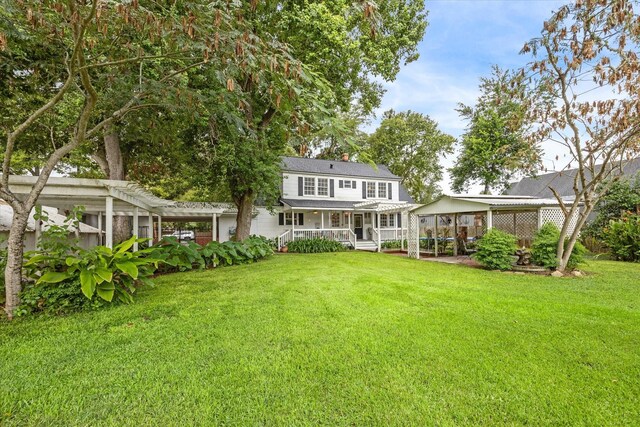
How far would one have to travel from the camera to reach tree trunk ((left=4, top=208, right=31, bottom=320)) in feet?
14.9

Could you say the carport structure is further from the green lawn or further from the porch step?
the green lawn

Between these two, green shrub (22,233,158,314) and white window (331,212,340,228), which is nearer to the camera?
green shrub (22,233,158,314)

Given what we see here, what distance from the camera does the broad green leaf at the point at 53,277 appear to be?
4719 mm

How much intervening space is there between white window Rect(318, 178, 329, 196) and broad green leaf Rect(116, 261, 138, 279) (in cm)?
1462

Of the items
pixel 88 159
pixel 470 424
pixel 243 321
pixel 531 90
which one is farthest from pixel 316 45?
pixel 88 159

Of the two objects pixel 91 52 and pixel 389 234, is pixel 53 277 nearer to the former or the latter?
pixel 91 52

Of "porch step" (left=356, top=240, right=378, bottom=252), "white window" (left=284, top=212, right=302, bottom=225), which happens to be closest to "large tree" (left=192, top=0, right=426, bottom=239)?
"white window" (left=284, top=212, right=302, bottom=225)

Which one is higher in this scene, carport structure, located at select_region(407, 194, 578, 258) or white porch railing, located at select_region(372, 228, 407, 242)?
carport structure, located at select_region(407, 194, 578, 258)

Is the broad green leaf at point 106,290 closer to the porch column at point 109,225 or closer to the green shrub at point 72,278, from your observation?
the green shrub at point 72,278

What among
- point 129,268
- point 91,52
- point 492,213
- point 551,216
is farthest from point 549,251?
point 91,52

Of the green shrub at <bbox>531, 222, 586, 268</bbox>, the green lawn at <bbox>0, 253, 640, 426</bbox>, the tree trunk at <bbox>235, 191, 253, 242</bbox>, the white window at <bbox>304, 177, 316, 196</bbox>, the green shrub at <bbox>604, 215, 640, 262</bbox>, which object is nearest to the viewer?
the green lawn at <bbox>0, 253, 640, 426</bbox>

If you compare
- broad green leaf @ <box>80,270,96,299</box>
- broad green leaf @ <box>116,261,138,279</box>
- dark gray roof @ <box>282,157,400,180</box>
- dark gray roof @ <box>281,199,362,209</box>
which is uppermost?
dark gray roof @ <box>282,157,400,180</box>

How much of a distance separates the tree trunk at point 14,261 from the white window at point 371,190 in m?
17.7

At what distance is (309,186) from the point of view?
1903 cm
